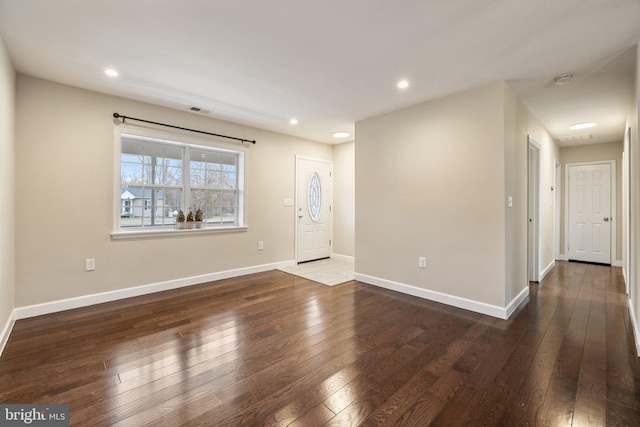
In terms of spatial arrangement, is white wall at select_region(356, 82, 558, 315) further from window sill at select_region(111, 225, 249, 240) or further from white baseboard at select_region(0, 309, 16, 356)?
white baseboard at select_region(0, 309, 16, 356)

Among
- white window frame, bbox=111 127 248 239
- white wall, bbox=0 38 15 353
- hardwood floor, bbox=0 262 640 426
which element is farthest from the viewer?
white window frame, bbox=111 127 248 239

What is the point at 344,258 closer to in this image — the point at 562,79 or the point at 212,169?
the point at 212,169

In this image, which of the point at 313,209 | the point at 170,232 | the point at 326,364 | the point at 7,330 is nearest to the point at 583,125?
the point at 313,209

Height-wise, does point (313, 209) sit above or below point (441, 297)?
above

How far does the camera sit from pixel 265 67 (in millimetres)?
2682

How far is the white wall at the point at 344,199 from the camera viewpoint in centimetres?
570

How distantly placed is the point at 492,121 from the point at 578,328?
2.18m

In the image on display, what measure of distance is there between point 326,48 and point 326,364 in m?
2.50

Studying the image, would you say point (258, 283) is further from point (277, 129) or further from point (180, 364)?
point (277, 129)

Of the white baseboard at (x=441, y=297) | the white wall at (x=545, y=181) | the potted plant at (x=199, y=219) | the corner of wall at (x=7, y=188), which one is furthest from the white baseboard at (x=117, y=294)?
the white wall at (x=545, y=181)

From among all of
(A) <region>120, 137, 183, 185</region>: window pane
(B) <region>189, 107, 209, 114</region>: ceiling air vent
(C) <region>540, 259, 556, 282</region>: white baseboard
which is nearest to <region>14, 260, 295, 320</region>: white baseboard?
(A) <region>120, 137, 183, 185</region>: window pane

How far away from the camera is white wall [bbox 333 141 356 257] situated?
5699 millimetres

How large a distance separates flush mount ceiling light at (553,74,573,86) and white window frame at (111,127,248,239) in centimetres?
404

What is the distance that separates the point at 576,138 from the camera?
5137 millimetres
